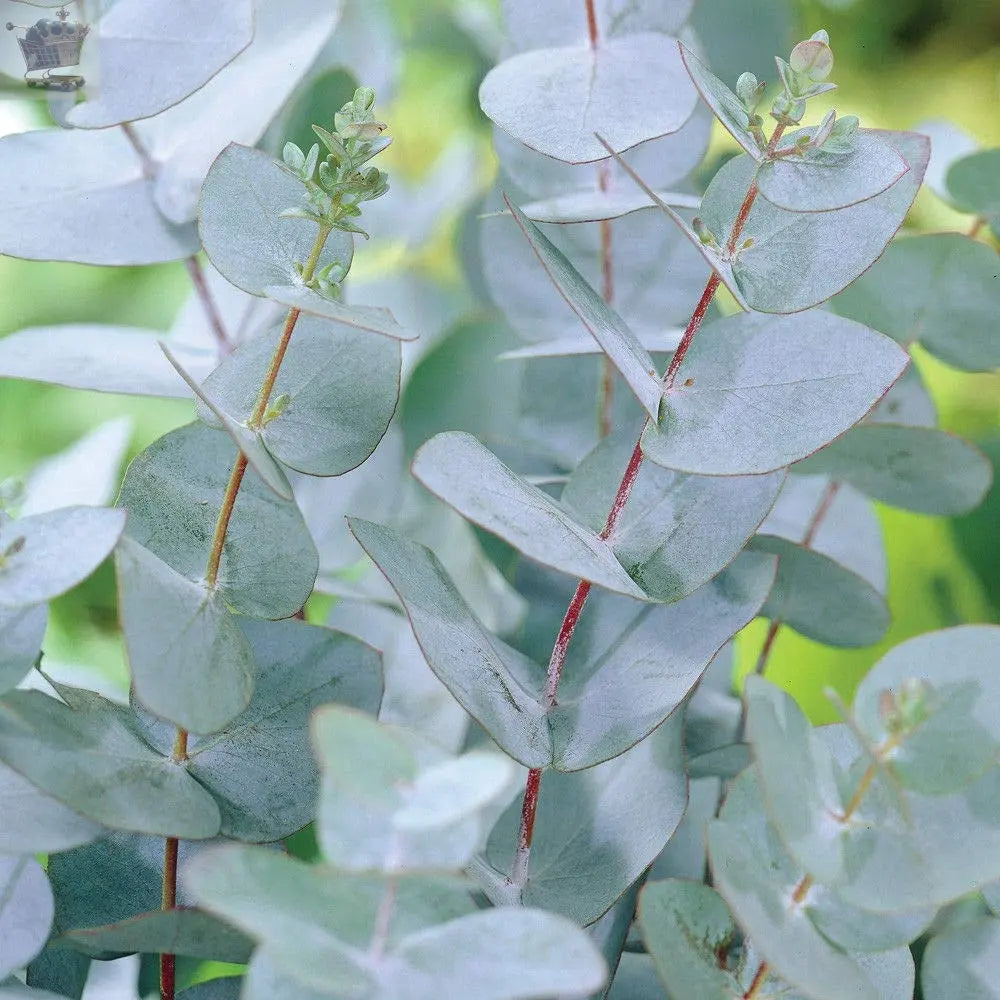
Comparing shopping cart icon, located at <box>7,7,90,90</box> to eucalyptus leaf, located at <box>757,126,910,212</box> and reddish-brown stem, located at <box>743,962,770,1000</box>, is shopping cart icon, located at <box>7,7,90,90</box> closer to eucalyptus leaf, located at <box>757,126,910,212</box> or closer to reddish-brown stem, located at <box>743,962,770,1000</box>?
eucalyptus leaf, located at <box>757,126,910,212</box>

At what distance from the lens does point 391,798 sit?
→ 0.69ft

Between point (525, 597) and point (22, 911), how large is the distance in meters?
0.18

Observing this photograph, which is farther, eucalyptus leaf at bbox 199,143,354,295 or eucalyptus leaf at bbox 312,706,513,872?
eucalyptus leaf at bbox 199,143,354,295

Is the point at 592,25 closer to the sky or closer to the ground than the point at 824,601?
closer to the sky

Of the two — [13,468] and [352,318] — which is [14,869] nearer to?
[352,318]

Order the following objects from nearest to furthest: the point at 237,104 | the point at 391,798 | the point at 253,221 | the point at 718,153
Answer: the point at 391,798, the point at 253,221, the point at 237,104, the point at 718,153

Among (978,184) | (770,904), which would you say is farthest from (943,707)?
(978,184)

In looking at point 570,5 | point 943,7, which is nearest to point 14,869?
point 570,5

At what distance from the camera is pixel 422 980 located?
0.71 ft

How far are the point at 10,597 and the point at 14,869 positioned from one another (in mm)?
82

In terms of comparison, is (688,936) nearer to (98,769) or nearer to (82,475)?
(98,769)

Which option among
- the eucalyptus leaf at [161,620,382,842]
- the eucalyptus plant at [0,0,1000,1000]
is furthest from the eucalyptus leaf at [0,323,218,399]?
the eucalyptus leaf at [161,620,382,842]

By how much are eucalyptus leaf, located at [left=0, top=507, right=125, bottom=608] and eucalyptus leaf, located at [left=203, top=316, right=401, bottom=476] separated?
0.19ft

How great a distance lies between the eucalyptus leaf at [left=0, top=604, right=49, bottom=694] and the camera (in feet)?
0.91
